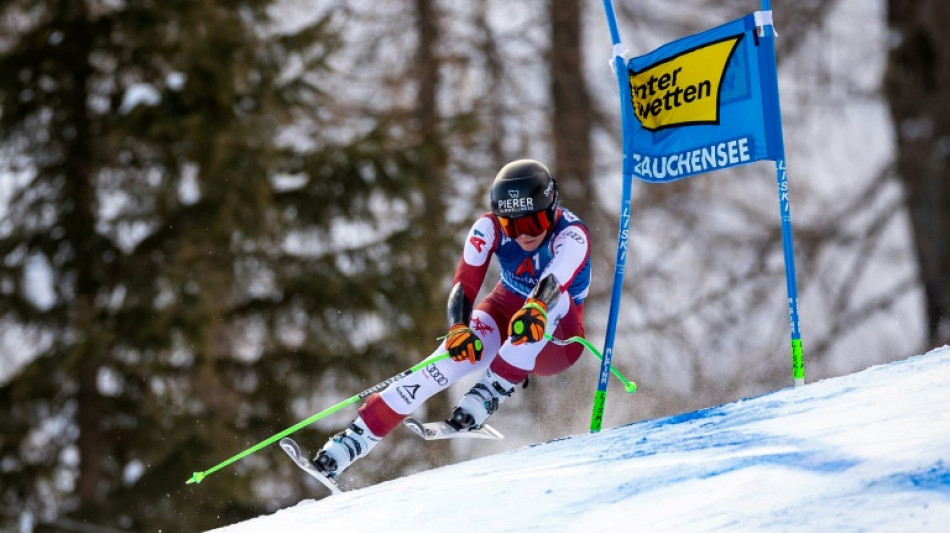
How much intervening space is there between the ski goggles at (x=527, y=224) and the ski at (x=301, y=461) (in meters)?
1.47

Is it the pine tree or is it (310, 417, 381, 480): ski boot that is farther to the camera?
the pine tree

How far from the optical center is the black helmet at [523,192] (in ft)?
18.5

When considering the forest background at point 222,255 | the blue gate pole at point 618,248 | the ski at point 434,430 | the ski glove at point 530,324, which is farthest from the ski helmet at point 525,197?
the forest background at point 222,255

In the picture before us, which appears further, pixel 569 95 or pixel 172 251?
pixel 569 95

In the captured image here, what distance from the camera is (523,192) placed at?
18.5 feet

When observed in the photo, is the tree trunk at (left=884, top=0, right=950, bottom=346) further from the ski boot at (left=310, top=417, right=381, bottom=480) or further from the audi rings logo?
the ski boot at (left=310, top=417, right=381, bottom=480)

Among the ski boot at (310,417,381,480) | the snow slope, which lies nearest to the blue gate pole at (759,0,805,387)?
the snow slope

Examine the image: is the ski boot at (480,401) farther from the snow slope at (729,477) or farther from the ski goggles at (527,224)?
the ski goggles at (527,224)

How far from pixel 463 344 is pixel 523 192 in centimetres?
79

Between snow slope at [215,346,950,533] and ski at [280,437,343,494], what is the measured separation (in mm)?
239

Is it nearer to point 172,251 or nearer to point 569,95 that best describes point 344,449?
point 172,251

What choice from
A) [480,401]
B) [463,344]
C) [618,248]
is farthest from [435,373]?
[618,248]

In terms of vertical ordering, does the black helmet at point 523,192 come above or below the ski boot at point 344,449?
above

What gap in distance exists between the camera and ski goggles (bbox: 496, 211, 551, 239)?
5.70 m
